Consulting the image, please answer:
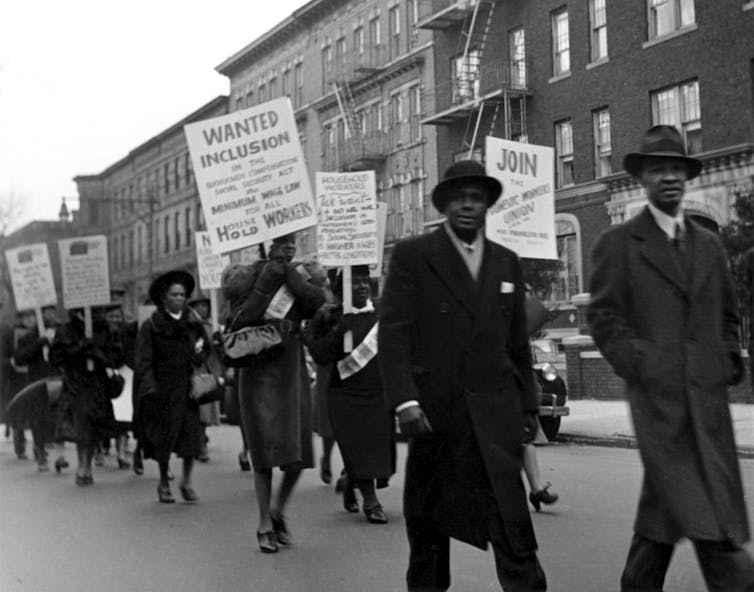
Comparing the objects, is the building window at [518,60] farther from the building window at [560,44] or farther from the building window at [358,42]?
the building window at [358,42]

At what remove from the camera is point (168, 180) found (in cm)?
6962

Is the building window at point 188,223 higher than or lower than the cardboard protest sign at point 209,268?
higher

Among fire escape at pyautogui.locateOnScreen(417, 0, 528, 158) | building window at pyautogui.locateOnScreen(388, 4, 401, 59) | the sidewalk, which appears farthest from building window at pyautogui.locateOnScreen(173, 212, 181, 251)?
the sidewalk

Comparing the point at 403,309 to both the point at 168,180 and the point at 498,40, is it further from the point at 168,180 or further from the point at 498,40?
the point at 168,180

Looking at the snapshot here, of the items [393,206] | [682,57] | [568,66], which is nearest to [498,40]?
[568,66]

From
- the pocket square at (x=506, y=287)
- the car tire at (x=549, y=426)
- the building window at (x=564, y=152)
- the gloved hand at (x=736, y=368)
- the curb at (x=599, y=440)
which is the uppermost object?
the building window at (x=564, y=152)

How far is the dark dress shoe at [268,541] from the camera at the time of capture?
24.7ft

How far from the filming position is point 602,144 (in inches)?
1141

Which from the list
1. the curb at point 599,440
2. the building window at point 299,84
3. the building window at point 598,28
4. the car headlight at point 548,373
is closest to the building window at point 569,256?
the building window at point 598,28

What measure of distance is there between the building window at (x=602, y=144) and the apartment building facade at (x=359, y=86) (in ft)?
26.7

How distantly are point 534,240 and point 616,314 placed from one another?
6.03 m

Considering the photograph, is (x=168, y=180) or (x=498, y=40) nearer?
(x=498, y=40)

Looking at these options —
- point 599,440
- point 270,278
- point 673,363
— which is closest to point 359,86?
point 599,440

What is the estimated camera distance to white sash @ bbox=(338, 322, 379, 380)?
904cm
